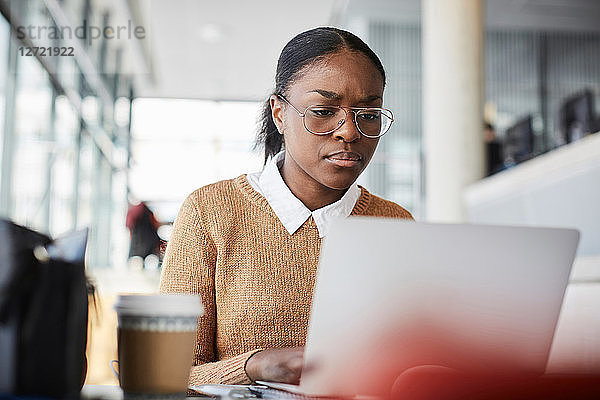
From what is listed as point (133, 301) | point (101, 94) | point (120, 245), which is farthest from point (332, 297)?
point (120, 245)

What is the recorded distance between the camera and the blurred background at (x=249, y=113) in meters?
2.08

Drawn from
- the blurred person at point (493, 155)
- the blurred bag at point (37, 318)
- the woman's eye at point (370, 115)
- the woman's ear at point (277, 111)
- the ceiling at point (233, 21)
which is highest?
the ceiling at point (233, 21)

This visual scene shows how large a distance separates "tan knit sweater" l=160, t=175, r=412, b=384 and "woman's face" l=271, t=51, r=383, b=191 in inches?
5.3

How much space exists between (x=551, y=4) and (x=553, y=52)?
2.46 ft

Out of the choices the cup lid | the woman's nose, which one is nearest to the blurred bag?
the cup lid

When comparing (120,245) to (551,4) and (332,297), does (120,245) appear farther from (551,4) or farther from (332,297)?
(332,297)

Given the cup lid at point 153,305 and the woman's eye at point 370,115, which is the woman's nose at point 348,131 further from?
the cup lid at point 153,305

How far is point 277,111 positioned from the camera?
149 centimetres

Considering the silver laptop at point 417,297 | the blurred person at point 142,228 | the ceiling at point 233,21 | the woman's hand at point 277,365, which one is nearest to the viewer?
the silver laptop at point 417,297

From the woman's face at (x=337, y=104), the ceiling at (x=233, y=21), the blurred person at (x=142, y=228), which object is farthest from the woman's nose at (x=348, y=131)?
the blurred person at (x=142, y=228)

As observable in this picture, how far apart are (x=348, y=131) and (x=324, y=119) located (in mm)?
57

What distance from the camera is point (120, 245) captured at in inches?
271

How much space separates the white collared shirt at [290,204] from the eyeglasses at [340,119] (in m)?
0.16

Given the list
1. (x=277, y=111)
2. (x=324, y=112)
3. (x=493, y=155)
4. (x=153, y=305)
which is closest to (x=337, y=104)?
(x=324, y=112)
